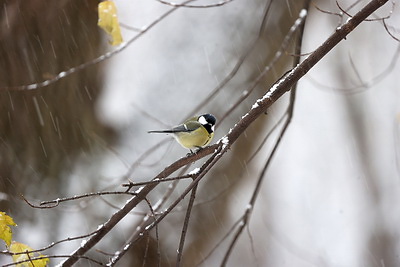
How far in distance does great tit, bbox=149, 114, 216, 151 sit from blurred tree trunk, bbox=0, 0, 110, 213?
5.31 feet

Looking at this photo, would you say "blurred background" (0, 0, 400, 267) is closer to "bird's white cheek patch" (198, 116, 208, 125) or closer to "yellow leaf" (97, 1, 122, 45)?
"bird's white cheek patch" (198, 116, 208, 125)

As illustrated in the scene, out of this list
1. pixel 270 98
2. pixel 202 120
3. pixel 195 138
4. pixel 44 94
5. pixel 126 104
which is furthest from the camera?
pixel 126 104

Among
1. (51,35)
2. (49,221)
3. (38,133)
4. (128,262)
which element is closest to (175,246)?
(128,262)

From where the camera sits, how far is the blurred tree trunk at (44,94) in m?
4.24

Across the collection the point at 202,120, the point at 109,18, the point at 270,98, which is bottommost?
the point at 202,120

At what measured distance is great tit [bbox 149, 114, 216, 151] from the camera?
2.97 meters

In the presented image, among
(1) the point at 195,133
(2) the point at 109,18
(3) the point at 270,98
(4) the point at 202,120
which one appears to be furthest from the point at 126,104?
(3) the point at 270,98

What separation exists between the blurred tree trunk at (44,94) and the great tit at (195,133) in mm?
1618

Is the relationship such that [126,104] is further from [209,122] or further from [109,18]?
[109,18]

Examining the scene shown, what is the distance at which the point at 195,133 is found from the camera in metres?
2.97

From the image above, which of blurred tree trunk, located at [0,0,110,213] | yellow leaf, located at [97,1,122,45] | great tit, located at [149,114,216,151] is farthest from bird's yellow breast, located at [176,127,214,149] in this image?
blurred tree trunk, located at [0,0,110,213]

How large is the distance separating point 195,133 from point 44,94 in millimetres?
2003

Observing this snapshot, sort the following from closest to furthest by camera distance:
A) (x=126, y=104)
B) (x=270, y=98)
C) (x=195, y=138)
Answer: (x=270, y=98), (x=195, y=138), (x=126, y=104)

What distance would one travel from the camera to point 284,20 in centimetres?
459
